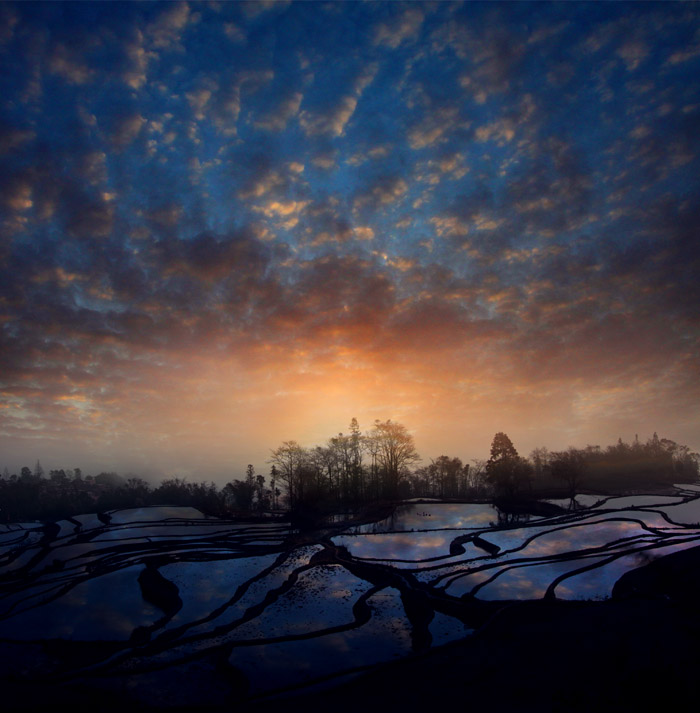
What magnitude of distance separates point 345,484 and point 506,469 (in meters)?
32.0

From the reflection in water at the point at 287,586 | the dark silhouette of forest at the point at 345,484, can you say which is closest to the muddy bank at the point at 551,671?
the reflection in water at the point at 287,586

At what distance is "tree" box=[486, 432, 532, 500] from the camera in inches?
2452

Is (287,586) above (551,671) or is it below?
below

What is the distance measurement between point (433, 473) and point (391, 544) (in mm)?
65368

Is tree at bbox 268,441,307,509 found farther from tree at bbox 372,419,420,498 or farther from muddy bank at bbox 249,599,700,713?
muddy bank at bbox 249,599,700,713

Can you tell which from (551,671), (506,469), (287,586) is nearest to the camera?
(551,671)

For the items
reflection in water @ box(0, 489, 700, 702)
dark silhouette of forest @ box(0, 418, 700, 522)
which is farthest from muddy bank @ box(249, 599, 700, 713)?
dark silhouette of forest @ box(0, 418, 700, 522)

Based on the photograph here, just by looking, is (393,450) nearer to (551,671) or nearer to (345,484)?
(345,484)

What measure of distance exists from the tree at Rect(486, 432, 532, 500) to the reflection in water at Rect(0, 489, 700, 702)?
52.1ft

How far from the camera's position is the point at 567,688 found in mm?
11969

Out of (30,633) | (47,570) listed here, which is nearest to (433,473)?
(47,570)

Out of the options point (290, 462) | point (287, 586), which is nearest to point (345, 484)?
point (290, 462)

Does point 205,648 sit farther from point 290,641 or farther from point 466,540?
point 466,540

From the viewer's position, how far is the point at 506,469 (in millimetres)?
64000
